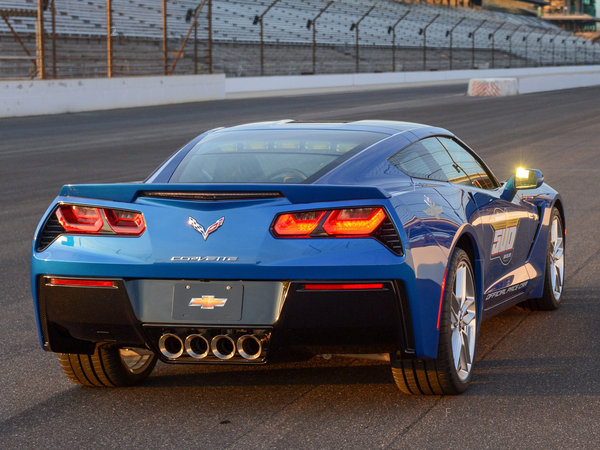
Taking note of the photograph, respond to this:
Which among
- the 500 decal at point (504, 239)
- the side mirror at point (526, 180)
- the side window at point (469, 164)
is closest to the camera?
the 500 decal at point (504, 239)

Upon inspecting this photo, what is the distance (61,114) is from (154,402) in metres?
28.8

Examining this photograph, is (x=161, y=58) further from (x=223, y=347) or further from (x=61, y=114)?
(x=223, y=347)

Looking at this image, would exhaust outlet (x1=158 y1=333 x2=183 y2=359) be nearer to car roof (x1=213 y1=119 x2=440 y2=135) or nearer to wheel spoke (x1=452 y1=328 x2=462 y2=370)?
wheel spoke (x1=452 y1=328 x2=462 y2=370)

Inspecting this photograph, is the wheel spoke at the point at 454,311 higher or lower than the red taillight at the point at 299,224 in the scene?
lower

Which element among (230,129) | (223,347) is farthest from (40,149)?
(223,347)

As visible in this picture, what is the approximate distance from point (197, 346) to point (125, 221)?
2.01 ft

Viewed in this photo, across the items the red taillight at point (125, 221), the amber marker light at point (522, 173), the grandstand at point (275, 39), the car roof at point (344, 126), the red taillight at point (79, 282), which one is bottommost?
the red taillight at point (79, 282)

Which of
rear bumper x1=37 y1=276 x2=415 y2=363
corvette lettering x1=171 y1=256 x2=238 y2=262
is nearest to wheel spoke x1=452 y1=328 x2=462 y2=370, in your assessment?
rear bumper x1=37 y1=276 x2=415 y2=363

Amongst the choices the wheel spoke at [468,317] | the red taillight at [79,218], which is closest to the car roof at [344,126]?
the wheel spoke at [468,317]

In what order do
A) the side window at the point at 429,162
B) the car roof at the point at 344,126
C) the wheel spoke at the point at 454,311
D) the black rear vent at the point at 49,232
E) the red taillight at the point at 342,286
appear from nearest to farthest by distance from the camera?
the red taillight at the point at 342,286
the black rear vent at the point at 49,232
the wheel spoke at the point at 454,311
the side window at the point at 429,162
the car roof at the point at 344,126

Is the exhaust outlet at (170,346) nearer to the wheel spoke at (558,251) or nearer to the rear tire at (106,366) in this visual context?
the rear tire at (106,366)

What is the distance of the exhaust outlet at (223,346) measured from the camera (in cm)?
450

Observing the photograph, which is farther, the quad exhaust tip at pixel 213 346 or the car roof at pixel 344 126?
the car roof at pixel 344 126

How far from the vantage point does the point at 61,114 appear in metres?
32.7
